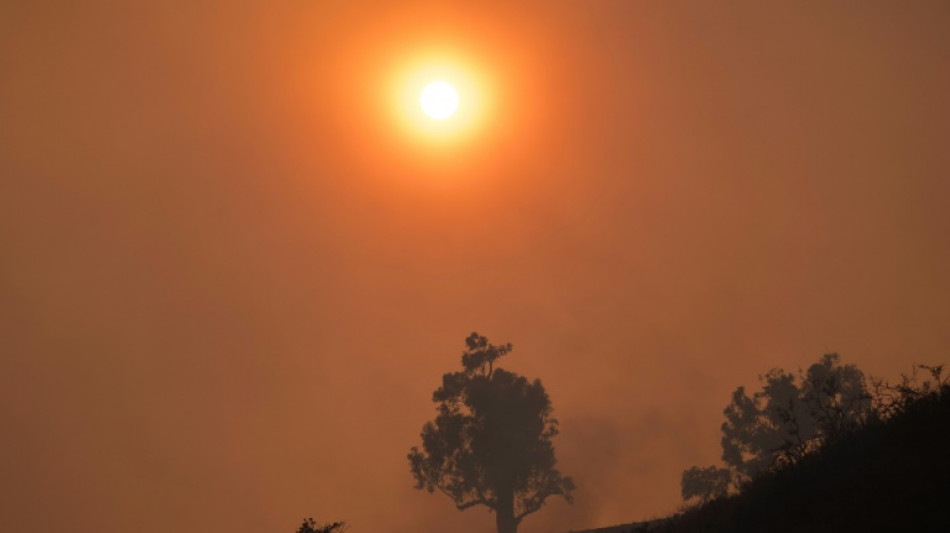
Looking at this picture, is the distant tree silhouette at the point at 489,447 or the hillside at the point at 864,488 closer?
the hillside at the point at 864,488

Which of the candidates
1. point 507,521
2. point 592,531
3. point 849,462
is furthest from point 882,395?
point 507,521

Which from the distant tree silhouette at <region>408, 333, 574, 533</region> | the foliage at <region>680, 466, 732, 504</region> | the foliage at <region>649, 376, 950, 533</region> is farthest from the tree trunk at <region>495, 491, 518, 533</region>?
the foliage at <region>649, 376, 950, 533</region>

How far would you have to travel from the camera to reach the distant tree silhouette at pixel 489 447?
61.6 metres

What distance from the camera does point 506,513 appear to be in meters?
60.9

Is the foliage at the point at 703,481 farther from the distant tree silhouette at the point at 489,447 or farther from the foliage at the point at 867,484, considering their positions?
the foliage at the point at 867,484

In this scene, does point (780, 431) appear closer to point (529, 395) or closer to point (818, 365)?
point (818, 365)

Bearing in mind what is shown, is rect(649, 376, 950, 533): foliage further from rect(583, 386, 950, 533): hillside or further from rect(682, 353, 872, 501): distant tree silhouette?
rect(682, 353, 872, 501): distant tree silhouette

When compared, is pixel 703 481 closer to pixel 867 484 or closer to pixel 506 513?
pixel 506 513

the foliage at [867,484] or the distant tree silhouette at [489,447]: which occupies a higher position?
the distant tree silhouette at [489,447]

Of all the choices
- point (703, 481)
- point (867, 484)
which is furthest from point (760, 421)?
point (867, 484)

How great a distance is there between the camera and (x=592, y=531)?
3706 cm

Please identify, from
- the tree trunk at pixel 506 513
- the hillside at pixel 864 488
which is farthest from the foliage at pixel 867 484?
the tree trunk at pixel 506 513

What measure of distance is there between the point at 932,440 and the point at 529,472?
49.5 m

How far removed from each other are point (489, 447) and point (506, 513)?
17.8ft
